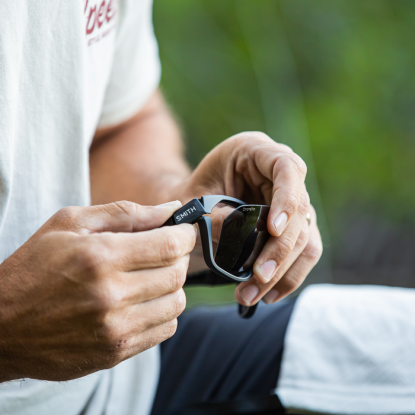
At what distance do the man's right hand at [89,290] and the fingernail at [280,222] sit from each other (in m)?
0.21

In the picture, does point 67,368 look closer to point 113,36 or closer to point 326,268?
point 113,36

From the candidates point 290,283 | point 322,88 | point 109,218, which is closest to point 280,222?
point 290,283

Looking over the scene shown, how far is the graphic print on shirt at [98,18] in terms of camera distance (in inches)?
38.3

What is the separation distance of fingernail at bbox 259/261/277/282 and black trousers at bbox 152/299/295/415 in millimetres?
453

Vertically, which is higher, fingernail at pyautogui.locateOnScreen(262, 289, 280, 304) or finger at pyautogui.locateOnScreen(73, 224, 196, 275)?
finger at pyautogui.locateOnScreen(73, 224, 196, 275)

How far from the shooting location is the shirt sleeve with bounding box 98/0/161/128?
139cm

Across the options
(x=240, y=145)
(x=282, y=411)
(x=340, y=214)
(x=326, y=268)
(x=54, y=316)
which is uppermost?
(x=240, y=145)

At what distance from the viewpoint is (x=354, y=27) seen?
391cm

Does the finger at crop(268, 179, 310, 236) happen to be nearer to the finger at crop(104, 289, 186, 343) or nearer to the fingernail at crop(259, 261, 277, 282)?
the fingernail at crop(259, 261, 277, 282)

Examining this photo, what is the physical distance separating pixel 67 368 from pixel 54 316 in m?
0.12

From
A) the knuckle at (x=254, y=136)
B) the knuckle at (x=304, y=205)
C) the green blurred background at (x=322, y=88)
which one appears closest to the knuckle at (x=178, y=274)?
the knuckle at (x=304, y=205)

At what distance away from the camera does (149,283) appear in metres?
0.68

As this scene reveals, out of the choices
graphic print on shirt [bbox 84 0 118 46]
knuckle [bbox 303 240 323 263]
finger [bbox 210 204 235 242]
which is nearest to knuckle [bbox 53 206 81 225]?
finger [bbox 210 204 235 242]

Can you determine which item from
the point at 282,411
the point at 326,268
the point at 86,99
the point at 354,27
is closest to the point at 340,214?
the point at 326,268
